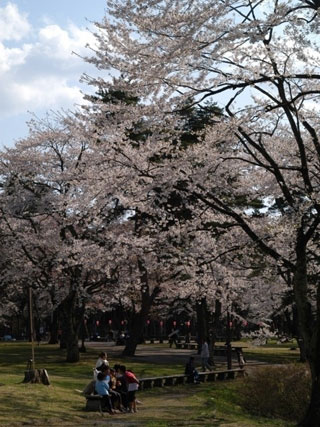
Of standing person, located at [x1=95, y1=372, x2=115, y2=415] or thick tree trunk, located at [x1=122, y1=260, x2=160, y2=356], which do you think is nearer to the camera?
standing person, located at [x1=95, y1=372, x2=115, y2=415]

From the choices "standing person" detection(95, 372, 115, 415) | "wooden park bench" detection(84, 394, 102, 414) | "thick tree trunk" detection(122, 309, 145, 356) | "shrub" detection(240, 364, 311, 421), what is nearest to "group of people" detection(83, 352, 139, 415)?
"standing person" detection(95, 372, 115, 415)

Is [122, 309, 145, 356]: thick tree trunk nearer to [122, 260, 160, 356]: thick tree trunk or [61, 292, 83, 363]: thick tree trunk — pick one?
[122, 260, 160, 356]: thick tree trunk

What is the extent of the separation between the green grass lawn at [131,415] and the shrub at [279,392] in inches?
20.1

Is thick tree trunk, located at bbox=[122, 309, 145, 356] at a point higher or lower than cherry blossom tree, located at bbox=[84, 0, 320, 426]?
lower

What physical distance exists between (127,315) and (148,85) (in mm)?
44766

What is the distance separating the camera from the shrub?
15062 mm

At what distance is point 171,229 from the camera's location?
19125 mm

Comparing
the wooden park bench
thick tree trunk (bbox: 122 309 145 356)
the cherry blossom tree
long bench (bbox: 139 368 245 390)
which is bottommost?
long bench (bbox: 139 368 245 390)

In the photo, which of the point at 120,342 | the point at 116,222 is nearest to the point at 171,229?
the point at 116,222

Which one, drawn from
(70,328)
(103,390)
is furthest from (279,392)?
(70,328)

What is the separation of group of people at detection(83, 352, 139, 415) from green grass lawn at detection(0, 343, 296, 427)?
0.40 meters

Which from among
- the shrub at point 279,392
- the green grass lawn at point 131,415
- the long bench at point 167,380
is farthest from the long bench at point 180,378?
the shrub at point 279,392

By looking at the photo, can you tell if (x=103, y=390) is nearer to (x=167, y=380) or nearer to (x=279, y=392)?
(x=279, y=392)

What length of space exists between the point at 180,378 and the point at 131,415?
7.65 metres
